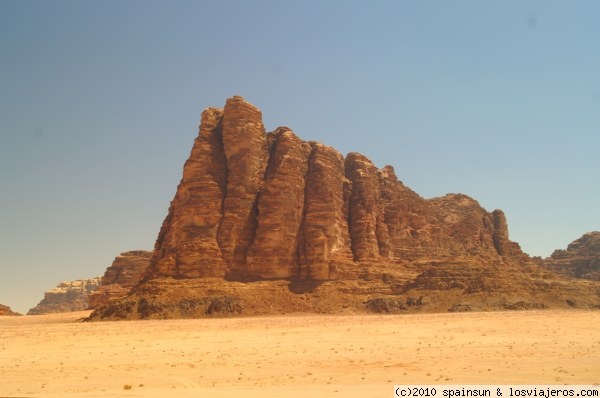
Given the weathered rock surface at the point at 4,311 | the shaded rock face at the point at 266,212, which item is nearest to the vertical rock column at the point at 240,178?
the shaded rock face at the point at 266,212

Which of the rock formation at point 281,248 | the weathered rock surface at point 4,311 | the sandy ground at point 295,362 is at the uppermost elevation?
the rock formation at point 281,248

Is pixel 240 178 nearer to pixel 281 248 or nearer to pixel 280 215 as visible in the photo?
pixel 280 215

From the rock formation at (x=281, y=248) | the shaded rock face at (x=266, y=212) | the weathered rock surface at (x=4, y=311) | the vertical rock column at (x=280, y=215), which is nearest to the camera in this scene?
the rock formation at (x=281, y=248)

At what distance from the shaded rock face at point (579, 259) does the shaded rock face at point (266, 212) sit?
43.6m

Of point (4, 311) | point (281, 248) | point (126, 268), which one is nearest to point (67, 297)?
point (4, 311)

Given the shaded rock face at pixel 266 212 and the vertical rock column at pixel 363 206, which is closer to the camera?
the shaded rock face at pixel 266 212

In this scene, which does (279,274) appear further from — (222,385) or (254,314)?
(222,385)

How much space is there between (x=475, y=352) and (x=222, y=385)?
1067 centimetres

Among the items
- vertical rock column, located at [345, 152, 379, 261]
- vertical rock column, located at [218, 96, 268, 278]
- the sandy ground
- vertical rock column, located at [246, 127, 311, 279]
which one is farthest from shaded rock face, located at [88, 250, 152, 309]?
the sandy ground

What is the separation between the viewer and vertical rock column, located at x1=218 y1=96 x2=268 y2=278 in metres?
61.9

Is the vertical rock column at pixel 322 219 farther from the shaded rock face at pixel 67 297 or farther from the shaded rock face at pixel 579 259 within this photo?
the shaded rock face at pixel 67 297

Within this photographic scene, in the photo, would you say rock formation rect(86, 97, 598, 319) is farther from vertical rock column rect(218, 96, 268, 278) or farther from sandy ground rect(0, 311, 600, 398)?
sandy ground rect(0, 311, 600, 398)

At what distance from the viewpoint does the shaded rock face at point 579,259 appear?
101787 millimetres

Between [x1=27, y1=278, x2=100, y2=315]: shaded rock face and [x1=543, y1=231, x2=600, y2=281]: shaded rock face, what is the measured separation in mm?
109311
